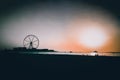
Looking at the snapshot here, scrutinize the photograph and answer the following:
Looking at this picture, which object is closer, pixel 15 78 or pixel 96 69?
pixel 15 78

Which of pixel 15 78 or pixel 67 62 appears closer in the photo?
pixel 15 78

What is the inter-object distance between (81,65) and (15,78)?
1107 centimetres

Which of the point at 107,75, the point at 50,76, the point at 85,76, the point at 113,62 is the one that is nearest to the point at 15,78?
the point at 50,76

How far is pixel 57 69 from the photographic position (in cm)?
3584

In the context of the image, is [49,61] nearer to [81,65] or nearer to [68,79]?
[81,65]

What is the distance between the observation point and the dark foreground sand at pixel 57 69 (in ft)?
107

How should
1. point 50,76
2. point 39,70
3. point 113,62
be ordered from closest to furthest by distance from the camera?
point 50,76
point 39,70
point 113,62

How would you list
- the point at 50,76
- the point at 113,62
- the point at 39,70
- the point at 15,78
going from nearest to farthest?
the point at 15,78, the point at 50,76, the point at 39,70, the point at 113,62

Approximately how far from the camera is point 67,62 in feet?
132

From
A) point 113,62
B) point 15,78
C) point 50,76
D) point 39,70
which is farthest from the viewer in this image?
point 113,62

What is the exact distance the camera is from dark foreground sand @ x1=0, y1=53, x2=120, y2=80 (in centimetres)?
3266

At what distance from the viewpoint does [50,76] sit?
108ft

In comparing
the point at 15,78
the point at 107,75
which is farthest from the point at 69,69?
the point at 15,78

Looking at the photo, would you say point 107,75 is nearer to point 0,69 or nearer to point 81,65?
point 81,65
